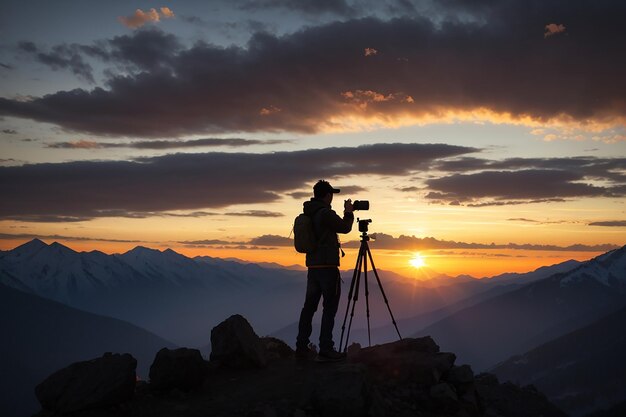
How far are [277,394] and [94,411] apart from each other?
3588mm

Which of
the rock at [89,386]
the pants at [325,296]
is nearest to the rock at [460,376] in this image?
the pants at [325,296]

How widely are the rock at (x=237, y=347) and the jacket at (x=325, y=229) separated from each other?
103 inches

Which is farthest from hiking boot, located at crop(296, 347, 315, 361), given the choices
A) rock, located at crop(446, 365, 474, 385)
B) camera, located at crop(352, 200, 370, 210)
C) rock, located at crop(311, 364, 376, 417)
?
camera, located at crop(352, 200, 370, 210)

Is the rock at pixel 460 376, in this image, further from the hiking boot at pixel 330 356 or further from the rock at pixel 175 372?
the rock at pixel 175 372

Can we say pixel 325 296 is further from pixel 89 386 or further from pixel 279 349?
pixel 89 386

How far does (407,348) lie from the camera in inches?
537

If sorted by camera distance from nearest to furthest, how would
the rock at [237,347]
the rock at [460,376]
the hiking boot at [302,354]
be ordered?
the rock at [460,376] → the rock at [237,347] → the hiking boot at [302,354]

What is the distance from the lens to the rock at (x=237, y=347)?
45.0 feet

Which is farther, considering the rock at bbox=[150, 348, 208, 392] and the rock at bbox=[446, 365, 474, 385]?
the rock at bbox=[446, 365, 474, 385]

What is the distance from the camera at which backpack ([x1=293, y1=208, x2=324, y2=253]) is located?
1300 centimetres

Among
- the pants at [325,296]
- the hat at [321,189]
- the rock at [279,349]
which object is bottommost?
the rock at [279,349]

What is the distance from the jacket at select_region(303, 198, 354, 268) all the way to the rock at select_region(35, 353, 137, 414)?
4738 millimetres

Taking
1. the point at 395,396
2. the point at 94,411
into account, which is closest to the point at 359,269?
the point at 395,396

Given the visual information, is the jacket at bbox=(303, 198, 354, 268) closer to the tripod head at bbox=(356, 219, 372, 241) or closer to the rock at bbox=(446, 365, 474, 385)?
the tripod head at bbox=(356, 219, 372, 241)
